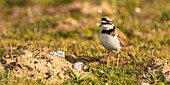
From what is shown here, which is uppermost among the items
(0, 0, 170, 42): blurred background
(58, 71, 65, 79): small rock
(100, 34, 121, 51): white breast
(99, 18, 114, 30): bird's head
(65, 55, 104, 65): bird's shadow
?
(99, 18, 114, 30): bird's head

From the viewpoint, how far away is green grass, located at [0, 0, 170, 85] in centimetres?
748

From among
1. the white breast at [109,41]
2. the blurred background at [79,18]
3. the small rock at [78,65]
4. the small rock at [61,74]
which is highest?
the white breast at [109,41]

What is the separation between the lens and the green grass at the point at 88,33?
7.48 m

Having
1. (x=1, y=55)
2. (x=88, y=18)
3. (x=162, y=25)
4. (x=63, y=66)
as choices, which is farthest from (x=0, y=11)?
(x=63, y=66)

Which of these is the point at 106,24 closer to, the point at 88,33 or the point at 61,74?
the point at 61,74

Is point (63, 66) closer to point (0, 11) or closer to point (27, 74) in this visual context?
point (27, 74)

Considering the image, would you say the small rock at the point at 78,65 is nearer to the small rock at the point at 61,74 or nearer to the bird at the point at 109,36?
the small rock at the point at 61,74

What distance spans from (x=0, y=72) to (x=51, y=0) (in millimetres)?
10475

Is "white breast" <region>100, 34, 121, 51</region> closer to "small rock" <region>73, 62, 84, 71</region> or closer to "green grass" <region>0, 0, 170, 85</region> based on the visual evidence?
"green grass" <region>0, 0, 170, 85</region>

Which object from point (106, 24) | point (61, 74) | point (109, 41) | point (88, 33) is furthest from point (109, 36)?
point (88, 33)

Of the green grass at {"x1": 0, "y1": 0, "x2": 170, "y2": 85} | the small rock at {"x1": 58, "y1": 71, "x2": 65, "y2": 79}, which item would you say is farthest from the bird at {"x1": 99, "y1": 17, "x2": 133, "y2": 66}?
the small rock at {"x1": 58, "y1": 71, "x2": 65, "y2": 79}

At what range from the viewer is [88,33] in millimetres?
12500

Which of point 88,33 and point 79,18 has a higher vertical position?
point 79,18

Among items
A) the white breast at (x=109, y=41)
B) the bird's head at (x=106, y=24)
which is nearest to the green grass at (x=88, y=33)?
the white breast at (x=109, y=41)
